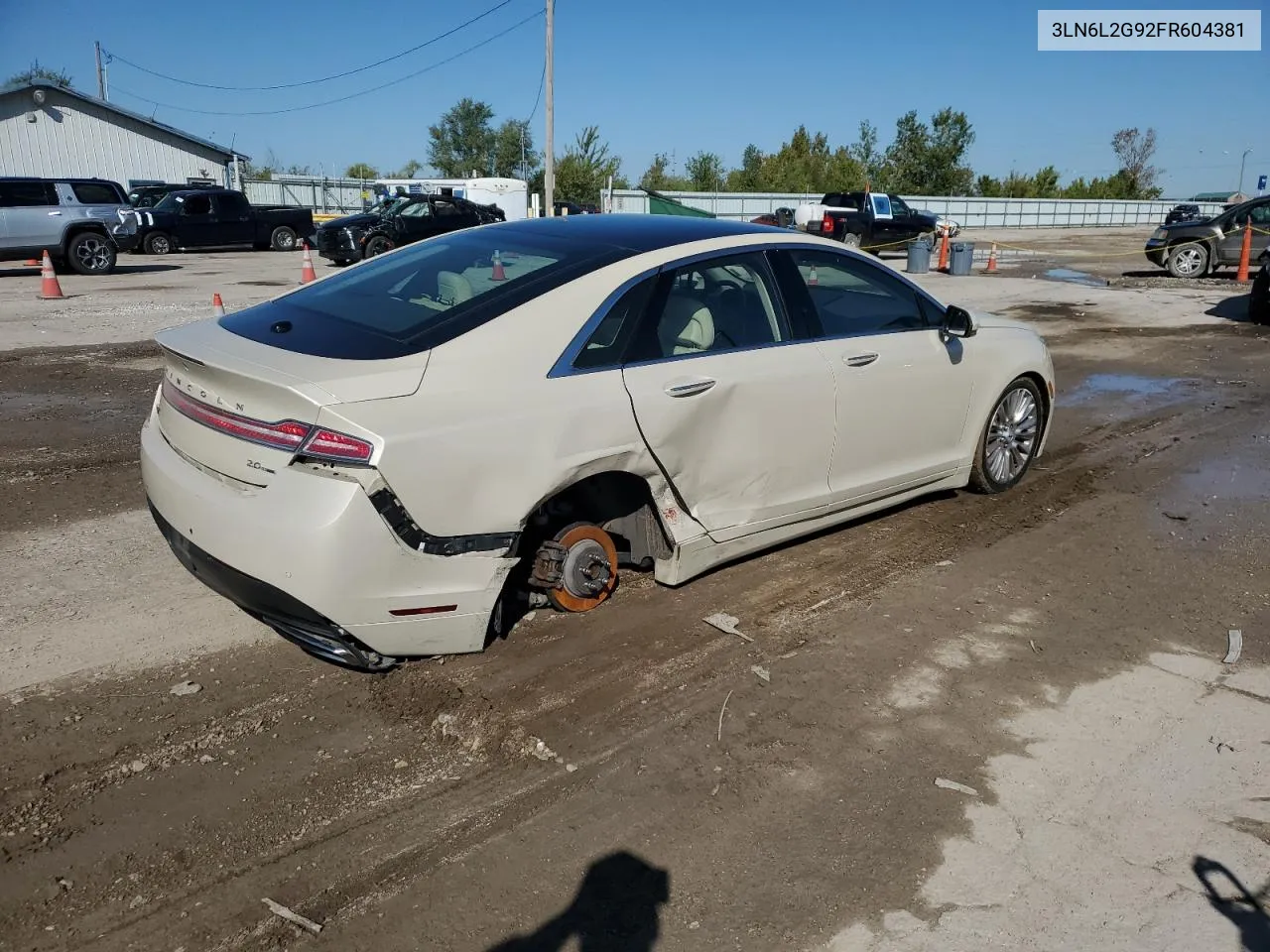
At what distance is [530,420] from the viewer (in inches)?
130

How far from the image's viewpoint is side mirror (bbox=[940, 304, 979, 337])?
497 centimetres

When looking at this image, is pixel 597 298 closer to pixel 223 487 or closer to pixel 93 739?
pixel 223 487

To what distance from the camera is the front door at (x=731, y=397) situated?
3770 mm

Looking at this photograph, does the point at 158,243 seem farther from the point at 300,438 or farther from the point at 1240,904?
the point at 1240,904

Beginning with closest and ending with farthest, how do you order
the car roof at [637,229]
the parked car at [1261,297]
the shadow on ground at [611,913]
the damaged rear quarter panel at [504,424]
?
the shadow on ground at [611,913], the damaged rear quarter panel at [504,424], the car roof at [637,229], the parked car at [1261,297]

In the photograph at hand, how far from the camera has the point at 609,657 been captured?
3.80 m

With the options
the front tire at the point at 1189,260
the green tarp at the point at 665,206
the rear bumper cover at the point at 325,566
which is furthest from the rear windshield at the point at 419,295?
the green tarp at the point at 665,206

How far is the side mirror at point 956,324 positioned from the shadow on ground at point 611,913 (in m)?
3.34

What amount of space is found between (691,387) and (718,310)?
20.1 inches

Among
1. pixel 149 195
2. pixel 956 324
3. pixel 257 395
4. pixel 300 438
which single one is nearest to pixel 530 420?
pixel 300 438

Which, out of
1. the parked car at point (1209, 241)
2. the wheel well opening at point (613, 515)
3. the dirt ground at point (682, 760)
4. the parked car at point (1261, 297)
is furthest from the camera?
the parked car at point (1209, 241)

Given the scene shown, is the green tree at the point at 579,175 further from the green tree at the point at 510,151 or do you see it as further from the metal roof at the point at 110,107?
the green tree at the point at 510,151

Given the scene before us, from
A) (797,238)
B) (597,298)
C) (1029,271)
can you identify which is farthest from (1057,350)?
(1029,271)

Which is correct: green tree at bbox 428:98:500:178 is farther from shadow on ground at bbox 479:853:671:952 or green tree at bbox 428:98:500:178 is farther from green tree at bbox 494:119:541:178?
shadow on ground at bbox 479:853:671:952
